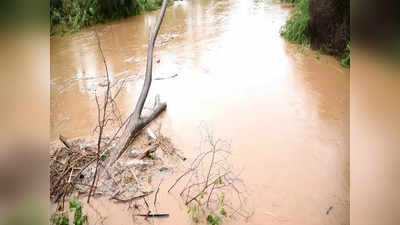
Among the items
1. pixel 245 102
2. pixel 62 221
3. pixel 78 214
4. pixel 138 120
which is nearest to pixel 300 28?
pixel 245 102

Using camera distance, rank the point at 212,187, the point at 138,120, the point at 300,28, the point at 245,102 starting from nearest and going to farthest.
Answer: the point at 212,187 < the point at 138,120 < the point at 245,102 < the point at 300,28

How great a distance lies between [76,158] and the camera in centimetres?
351

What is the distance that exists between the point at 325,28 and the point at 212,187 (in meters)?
5.14

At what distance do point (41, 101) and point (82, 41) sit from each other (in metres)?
9.01

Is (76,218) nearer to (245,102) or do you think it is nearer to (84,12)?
(245,102)

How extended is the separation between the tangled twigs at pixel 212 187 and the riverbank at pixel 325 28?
385 centimetres

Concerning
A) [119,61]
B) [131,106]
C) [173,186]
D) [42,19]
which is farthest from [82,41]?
[42,19]

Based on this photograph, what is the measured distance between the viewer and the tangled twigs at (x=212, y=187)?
2.95m

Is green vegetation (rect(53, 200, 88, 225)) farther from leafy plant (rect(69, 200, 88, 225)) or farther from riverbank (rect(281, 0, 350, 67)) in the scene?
riverbank (rect(281, 0, 350, 67))

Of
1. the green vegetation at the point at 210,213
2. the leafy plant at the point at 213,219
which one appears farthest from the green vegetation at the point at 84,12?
the leafy plant at the point at 213,219

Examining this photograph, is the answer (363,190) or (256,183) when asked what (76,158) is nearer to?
(256,183)

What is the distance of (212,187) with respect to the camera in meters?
3.18

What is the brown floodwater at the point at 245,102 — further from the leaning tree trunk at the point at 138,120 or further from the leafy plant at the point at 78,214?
the leafy plant at the point at 78,214

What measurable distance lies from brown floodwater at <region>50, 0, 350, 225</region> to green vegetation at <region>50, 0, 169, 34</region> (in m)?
0.73
